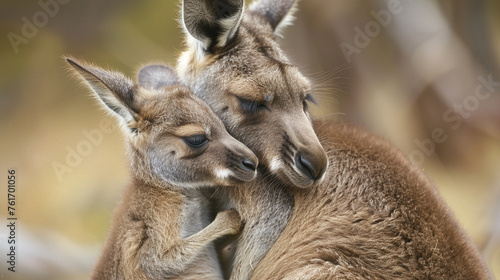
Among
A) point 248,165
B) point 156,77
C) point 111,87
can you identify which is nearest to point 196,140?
point 248,165

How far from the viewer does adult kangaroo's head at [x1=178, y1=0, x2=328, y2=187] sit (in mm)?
4039

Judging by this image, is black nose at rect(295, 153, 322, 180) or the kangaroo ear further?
the kangaroo ear

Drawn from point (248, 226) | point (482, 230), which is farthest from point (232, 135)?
point (482, 230)

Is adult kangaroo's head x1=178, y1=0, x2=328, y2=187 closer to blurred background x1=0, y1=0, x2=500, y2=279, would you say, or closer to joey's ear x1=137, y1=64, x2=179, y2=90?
joey's ear x1=137, y1=64, x2=179, y2=90

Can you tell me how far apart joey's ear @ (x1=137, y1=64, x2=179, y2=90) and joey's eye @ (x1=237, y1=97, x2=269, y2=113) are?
0.82m

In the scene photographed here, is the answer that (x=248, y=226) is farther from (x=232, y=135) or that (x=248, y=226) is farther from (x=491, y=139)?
(x=491, y=139)

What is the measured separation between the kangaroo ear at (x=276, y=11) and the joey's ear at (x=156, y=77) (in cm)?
92

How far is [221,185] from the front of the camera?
14.3 ft

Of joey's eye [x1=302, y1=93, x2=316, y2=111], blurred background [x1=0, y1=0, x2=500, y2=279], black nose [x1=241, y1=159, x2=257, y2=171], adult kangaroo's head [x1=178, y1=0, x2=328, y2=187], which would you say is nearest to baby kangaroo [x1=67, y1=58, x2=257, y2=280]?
black nose [x1=241, y1=159, x2=257, y2=171]

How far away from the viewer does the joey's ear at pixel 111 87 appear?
13.0 ft

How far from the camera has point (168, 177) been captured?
425 centimetres

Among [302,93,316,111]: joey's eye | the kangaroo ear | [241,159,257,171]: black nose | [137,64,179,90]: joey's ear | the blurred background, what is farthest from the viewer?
the blurred background

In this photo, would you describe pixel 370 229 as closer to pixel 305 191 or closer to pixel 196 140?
pixel 305 191

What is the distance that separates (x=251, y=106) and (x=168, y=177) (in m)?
0.80
